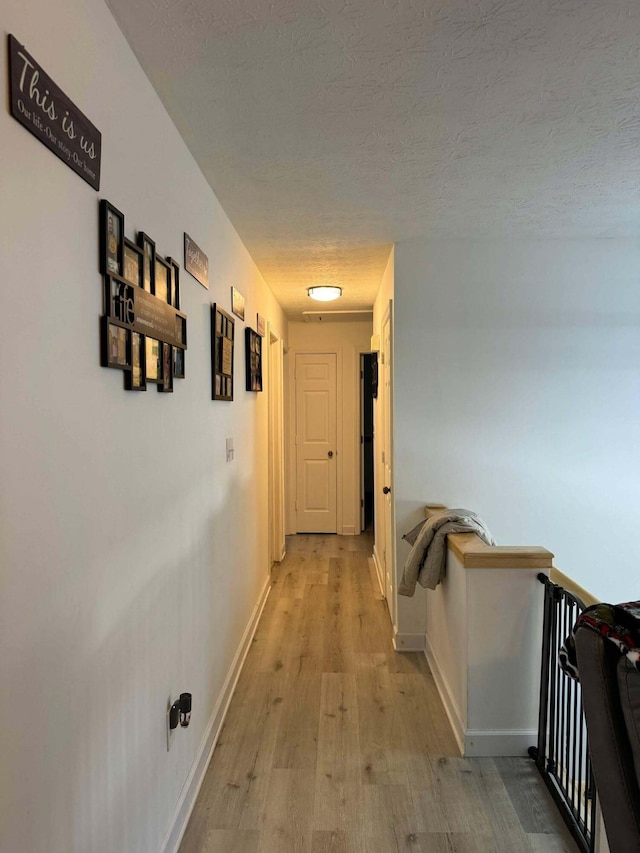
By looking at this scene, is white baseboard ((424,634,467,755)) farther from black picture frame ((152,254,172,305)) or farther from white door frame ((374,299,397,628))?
black picture frame ((152,254,172,305))

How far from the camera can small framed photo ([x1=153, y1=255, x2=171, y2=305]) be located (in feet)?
4.90

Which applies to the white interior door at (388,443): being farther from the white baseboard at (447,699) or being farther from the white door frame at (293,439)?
the white door frame at (293,439)

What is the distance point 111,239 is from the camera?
1.17m

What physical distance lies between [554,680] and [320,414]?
405 cm

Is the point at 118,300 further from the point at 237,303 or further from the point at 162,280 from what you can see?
the point at 237,303

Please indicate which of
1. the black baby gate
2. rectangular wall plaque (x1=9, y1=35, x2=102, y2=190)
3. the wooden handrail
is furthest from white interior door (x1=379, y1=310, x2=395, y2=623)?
rectangular wall plaque (x1=9, y1=35, x2=102, y2=190)

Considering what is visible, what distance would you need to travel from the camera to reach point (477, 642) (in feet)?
6.81

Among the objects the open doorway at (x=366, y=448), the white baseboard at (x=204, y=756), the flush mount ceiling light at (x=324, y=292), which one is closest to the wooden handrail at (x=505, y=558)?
the white baseboard at (x=204, y=756)

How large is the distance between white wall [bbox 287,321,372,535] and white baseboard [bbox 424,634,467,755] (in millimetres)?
2828

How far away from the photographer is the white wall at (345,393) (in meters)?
5.66

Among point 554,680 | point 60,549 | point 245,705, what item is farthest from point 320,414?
point 60,549

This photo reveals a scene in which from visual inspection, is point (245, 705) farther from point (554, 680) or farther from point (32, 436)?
point (32, 436)

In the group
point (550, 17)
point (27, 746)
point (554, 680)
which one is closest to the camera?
point (27, 746)

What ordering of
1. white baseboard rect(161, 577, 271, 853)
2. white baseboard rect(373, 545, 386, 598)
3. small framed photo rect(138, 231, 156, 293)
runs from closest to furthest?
small framed photo rect(138, 231, 156, 293) → white baseboard rect(161, 577, 271, 853) → white baseboard rect(373, 545, 386, 598)
